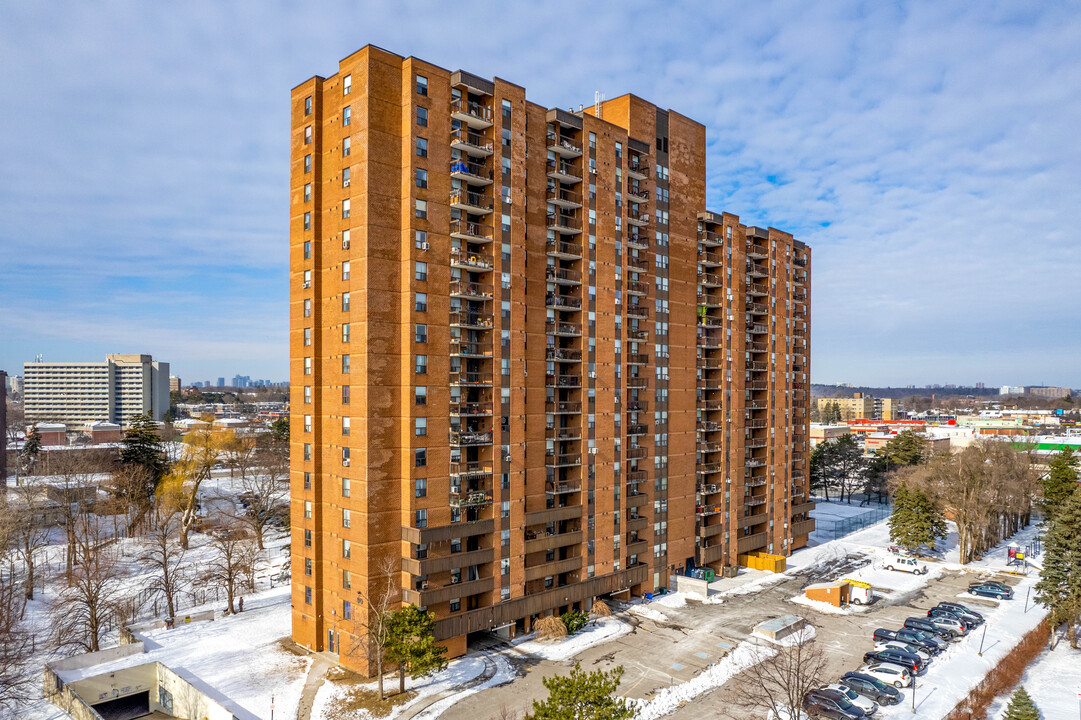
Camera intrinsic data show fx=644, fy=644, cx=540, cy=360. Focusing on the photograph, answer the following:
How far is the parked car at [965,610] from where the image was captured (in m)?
55.0

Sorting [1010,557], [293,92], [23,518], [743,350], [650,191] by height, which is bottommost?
[1010,557]

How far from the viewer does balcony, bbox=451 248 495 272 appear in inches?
1860

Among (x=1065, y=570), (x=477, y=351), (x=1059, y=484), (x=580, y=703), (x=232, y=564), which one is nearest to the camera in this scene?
(x=580, y=703)

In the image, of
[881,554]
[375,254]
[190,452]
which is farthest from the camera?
[190,452]

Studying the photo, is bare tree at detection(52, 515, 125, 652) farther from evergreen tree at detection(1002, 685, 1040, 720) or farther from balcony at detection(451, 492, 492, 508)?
evergreen tree at detection(1002, 685, 1040, 720)

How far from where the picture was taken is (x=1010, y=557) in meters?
76.9

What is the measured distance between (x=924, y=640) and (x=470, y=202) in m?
47.9

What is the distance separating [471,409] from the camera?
156ft

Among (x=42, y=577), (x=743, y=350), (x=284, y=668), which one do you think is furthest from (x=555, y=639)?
(x=42, y=577)

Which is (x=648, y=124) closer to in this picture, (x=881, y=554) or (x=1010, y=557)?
(x=881, y=554)

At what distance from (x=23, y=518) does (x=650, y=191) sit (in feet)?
236

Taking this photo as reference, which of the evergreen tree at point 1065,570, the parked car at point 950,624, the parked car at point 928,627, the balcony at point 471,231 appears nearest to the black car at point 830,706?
the parked car at point 928,627

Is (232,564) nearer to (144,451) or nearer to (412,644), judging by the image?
(412,644)

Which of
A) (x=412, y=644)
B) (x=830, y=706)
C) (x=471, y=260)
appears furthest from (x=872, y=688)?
(x=471, y=260)
